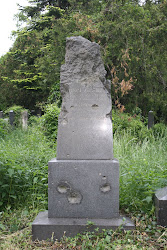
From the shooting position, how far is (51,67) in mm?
14828

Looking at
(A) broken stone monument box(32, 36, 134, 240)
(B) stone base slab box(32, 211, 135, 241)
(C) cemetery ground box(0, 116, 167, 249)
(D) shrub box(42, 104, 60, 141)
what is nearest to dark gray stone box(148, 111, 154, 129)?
(D) shrub box(42, 104, 60, 141)

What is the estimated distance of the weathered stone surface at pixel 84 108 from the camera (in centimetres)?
345

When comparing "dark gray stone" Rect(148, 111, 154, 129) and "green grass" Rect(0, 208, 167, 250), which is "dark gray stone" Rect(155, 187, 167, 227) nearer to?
"green grass" Rect(0, 208, 167, 250)

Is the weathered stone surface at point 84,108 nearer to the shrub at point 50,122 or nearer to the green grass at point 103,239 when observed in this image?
the green grass at point 103,239

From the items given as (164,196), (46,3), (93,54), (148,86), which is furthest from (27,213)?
(46,3)

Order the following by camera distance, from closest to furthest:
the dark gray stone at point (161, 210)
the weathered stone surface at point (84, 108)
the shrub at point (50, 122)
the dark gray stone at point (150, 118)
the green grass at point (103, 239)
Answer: the green grass at point (103, 239), the dark gray stone at point (161, 210), the weathered stone surface at point (84, 108), the shrub at point (50, 122), the dark gray stone at point (150, 118)

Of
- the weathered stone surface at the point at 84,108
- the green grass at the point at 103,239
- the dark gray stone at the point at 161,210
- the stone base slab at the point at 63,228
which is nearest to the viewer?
the green grass at the point at 103,239

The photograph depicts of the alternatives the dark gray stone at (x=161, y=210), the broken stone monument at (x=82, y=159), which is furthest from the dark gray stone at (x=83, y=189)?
the dark gray stone at (x=161, y=210)

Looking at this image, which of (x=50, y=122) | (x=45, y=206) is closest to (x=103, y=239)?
(x=45, y=206)

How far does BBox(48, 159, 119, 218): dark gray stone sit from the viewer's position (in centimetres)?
335

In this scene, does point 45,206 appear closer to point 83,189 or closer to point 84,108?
point 83,189

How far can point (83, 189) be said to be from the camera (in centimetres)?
337

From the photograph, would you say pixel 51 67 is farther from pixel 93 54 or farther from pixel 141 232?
pixel 141 232

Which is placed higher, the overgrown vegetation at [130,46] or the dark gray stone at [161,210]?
the overgrown vegetation at [130,46]
